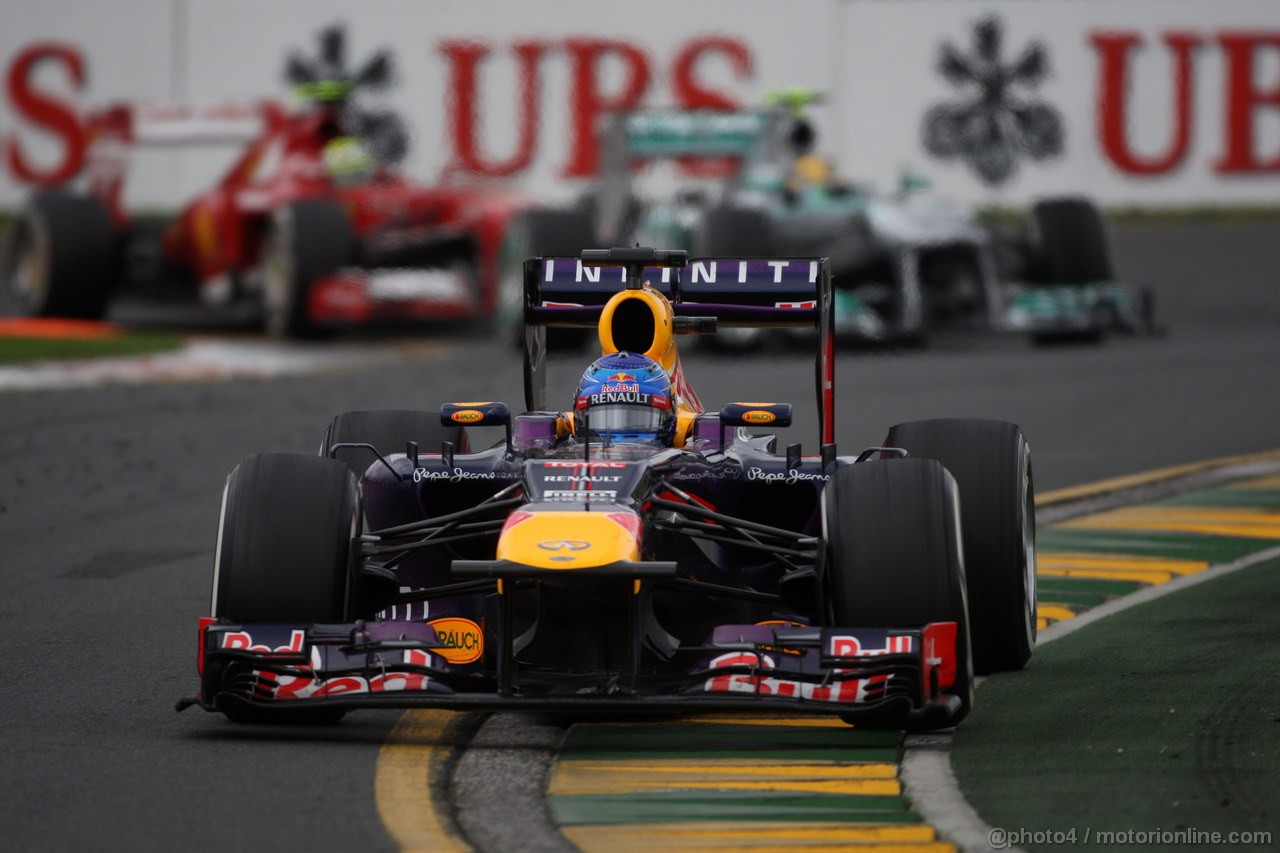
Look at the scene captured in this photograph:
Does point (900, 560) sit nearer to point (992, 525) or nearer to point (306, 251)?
point (992, 525)

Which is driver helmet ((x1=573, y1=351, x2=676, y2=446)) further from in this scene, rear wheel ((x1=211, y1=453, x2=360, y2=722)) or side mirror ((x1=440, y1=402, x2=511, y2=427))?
rear wheel ((x1=211, y1=453, x2=360, y2=722))

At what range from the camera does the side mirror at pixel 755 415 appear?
7590 mm

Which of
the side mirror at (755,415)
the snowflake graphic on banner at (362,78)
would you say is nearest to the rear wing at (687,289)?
the side mirror at (755,415)

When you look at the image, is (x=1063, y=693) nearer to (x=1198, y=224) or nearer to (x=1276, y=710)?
(x=1276, y=710)

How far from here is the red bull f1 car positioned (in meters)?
6.59

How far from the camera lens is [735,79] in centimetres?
2869

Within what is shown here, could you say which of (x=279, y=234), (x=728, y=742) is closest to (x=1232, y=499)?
(x=728, y=742)

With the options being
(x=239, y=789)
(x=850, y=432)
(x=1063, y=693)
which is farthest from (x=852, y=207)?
(x=239, y=789)

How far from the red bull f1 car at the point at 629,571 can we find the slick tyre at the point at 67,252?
14520 millimetres

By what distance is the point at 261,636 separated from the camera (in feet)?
22.2

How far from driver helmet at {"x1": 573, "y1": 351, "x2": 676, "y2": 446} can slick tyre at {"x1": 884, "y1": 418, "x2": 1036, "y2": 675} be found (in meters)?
0.83

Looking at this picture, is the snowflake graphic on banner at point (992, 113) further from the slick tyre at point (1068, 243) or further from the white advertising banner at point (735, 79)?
the slick tyre at point (1068, 243)

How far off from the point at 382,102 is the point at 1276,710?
23.1m

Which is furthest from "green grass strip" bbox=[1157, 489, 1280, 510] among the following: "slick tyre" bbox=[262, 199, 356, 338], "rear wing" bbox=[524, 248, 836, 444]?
"slick tyre" bbox=[262, 199, 356, 338]
